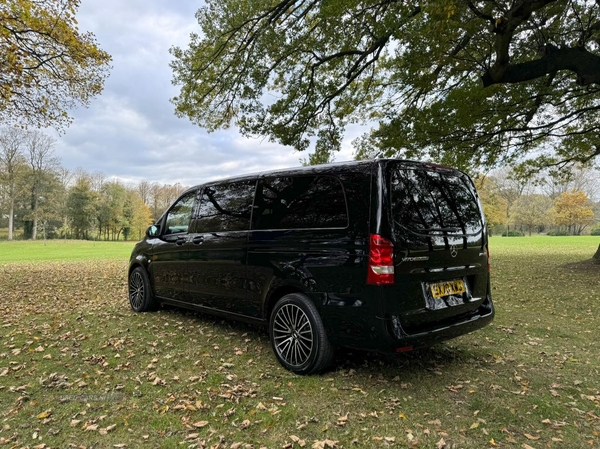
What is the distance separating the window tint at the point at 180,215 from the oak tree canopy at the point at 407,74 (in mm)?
5364

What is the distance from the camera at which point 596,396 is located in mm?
3021

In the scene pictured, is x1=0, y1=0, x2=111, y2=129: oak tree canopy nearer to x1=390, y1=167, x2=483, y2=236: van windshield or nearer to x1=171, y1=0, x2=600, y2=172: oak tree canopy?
x1=171, y1=0, x2=600, y2=172: oak tree canopy

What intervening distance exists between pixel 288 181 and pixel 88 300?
530cm

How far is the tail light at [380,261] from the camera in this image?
2870 mm

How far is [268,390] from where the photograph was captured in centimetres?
310

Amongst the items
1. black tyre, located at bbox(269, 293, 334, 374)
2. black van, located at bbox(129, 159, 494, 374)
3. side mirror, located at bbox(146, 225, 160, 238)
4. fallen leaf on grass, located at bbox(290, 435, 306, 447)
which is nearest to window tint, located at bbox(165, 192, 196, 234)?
side mirror, located at bbox(146, 225, 160, 238)

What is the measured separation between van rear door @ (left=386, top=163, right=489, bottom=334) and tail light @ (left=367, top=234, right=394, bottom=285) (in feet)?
0.18

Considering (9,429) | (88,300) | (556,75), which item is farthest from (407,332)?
(556,75)

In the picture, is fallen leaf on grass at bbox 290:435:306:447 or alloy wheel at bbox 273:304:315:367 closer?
fallen leaf on grass at bbox 290:435:306:447

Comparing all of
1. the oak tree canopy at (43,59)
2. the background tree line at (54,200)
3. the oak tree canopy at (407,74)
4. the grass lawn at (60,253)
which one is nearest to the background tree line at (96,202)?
the background tree line at (54,200)

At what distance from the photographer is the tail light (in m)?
2.87

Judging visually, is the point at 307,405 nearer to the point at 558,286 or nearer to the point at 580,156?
the point at 558,286

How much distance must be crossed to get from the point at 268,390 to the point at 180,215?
9.58 feet

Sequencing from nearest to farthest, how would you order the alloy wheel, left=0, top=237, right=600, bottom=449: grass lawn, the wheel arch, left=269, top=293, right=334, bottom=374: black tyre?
left=0, top=237, right=600, bottom=449: grass lawn → left=269, top=293, right=334, bottom=374: black tyre → the alloy wheel → the wheel arch
